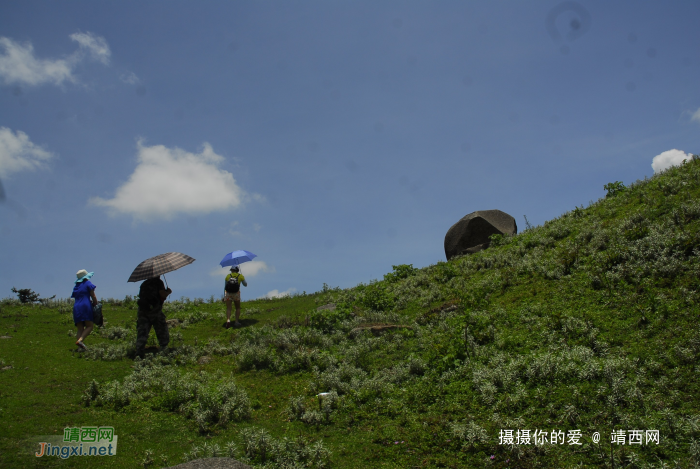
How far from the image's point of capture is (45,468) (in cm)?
600

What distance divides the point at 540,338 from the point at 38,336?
639 inches

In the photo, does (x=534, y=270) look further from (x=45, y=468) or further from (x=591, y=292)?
(x=45, y=468)

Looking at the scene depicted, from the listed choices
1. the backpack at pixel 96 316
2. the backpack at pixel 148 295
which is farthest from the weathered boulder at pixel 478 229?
the backpack at pixel 96 316

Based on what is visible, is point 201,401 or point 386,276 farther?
point 386,276

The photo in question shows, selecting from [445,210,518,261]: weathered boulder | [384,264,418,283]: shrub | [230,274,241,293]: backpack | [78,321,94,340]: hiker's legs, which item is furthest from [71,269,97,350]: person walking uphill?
[445,210,518,261]: weathered boulder

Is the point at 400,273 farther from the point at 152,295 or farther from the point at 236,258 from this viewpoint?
the point at 152,295

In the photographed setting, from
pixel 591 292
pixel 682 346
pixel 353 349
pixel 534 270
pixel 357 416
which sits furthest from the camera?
pixel 534 270

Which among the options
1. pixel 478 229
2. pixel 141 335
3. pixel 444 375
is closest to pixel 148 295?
pixel 141 335

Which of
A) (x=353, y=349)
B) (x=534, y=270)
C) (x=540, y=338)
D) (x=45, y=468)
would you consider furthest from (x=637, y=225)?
(x=45, y=468)

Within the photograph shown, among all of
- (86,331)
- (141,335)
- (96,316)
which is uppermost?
(96,316)

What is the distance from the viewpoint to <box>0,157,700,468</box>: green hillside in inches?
253

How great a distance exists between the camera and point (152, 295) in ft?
42.9

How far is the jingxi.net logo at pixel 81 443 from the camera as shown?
655 centimetres

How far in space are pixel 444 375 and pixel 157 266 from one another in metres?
9.50
